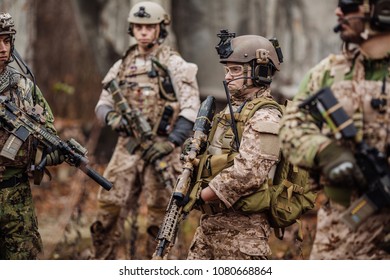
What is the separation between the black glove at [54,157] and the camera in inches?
274

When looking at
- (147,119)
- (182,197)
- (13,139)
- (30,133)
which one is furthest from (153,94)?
(182,197)

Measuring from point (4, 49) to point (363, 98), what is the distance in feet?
9.71

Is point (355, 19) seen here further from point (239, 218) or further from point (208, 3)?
point (208, 3)

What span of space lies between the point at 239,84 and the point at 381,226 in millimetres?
1762

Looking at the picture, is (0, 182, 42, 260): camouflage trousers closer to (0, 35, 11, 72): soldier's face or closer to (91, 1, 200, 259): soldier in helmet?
(0, 35, 11, 72): soldier's face

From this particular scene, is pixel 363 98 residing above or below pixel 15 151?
above

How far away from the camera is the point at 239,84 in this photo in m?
6.57

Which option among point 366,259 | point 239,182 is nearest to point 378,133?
point 366,259

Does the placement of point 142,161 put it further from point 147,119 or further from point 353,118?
point 353,118

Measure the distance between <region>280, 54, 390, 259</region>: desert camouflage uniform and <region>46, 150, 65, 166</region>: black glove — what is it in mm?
2262

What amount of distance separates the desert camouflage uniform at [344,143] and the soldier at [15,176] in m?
2.39

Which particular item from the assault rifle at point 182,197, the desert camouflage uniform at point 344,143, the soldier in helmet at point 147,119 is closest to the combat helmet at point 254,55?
the assault rifle at point 182,197

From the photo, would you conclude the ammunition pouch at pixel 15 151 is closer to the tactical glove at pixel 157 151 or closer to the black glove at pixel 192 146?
the black glove at pixel 192 146

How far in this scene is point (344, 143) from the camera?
5211 mm
